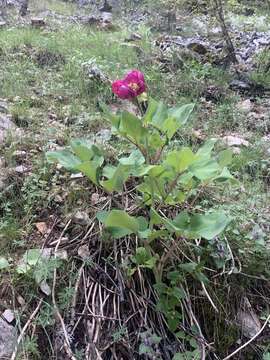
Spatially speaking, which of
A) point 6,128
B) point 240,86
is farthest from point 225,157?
point 240,86

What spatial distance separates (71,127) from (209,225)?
1.67 metres

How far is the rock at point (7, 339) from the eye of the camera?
1658mm

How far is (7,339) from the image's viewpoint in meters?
1.71

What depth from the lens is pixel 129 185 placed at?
2371 mm

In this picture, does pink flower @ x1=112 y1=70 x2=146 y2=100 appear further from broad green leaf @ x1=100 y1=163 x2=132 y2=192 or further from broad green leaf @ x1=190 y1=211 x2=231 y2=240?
broad green leaf @ x1=190 y1=211 x2=231 y2=240

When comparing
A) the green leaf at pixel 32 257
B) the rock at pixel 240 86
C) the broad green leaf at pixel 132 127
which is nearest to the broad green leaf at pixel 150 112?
the broad green leaf at pixel 132 127

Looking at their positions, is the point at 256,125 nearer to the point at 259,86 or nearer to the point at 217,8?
the point at 259,86

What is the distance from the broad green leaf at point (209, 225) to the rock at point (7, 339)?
0.75 m

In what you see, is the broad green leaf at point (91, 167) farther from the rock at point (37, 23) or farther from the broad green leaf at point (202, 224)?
the rock at point (37, 23)

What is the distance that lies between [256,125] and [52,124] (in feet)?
5.20

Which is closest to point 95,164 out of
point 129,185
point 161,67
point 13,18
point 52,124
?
point 129,185

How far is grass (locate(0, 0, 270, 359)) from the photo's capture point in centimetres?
208

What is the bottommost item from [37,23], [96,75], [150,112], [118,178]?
[37,23]

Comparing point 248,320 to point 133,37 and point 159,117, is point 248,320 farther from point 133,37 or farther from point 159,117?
point 133,37
